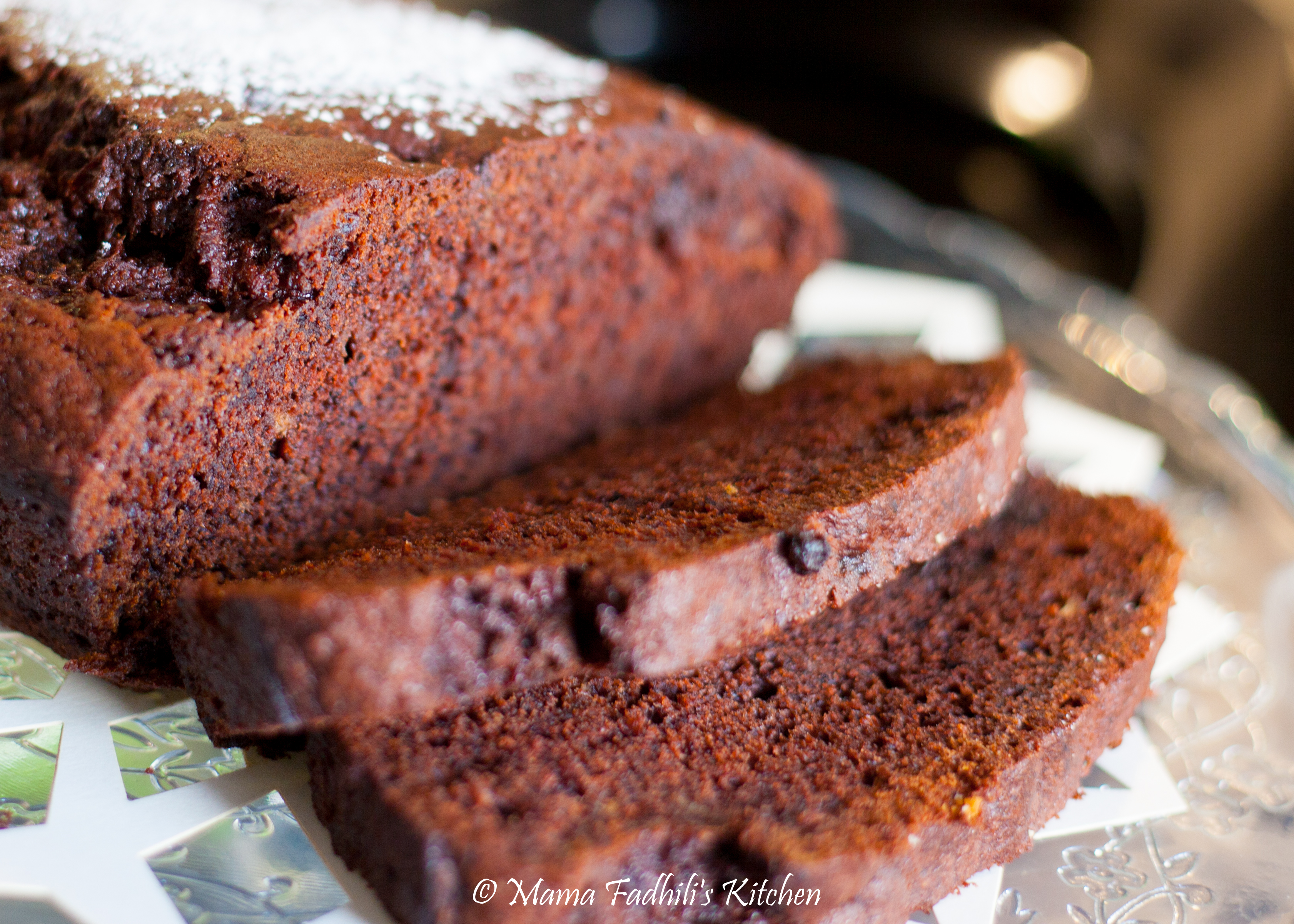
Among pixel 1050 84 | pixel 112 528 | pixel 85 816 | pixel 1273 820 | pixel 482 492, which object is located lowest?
pixel 1273 820

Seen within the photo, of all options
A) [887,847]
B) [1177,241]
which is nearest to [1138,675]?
[887,847]

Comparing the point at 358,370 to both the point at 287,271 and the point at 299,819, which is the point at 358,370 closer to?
the point at 287,271

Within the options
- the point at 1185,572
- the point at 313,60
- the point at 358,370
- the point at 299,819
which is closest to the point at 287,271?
the point at 358,370

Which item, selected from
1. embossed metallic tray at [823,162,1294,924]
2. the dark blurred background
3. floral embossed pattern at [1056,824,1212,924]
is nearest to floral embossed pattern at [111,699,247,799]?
embossed metallic tray at [823,162,1294,924]

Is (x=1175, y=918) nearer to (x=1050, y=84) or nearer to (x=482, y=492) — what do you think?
(x=482, y=492)

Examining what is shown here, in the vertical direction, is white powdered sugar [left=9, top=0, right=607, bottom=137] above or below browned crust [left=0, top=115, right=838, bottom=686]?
above

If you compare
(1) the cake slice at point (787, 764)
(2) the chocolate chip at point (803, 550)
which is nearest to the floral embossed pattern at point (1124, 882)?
(1) the cake slice at point (787, 764)

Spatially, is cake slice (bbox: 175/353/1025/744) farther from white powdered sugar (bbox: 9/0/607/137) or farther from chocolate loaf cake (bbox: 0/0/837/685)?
white powdered sugar (bbox: 9/0/607/137)
